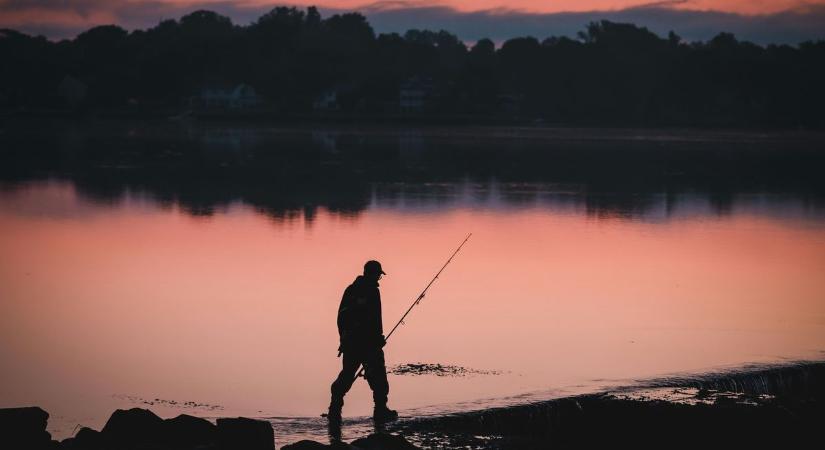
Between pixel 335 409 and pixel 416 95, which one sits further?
pixel 416 95

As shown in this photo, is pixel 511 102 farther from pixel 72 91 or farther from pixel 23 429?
pixel 23 429

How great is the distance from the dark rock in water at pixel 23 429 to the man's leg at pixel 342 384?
3185 millimetres

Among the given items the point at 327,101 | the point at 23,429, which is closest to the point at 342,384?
the point at 23,429

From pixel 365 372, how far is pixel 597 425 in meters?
2.30

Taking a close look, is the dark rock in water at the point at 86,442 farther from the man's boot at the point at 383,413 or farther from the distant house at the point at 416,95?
the distant house at the point at 416,95

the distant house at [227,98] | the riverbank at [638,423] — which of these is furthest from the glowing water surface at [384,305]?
the distant house at [227,98]

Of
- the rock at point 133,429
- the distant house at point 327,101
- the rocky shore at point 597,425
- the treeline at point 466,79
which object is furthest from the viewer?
the distant house at point 327,101

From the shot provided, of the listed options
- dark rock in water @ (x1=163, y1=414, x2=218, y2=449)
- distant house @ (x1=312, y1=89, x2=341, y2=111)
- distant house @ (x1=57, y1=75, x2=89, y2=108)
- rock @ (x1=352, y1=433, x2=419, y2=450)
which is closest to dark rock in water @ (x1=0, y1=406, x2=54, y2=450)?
dark rock in water @ (x1=163, y1=414, x2=218, y2=449)

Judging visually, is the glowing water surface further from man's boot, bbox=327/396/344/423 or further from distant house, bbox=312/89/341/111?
distant house, bbox=312/89/341/111

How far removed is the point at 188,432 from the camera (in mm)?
11141

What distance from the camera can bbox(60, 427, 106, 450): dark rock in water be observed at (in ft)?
35.4

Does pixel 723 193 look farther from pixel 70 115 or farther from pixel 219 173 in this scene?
pixel 70 115

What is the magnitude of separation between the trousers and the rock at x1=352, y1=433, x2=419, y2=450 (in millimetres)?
1812

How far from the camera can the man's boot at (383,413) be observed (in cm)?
1316
